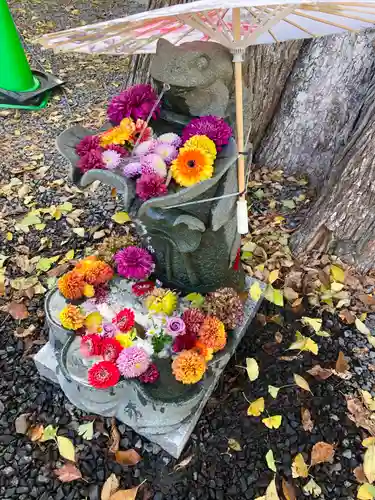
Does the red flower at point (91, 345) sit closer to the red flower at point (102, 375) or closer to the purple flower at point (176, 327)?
the red flower at point (102, 375)

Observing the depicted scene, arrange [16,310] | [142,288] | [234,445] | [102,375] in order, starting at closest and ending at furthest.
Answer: [102,375]
[234,445]
[142,288]
[16,310]

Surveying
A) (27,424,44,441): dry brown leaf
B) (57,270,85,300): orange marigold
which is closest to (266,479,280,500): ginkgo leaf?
(27,424,44,441): dry brown leaf

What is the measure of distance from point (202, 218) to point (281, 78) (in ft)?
5.56

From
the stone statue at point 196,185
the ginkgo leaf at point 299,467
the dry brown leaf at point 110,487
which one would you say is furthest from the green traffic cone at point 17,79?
the ginkgo leaf at point 299,467

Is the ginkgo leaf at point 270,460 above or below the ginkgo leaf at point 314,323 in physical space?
below

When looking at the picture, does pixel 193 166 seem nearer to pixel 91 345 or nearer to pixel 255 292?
pixel 91 345

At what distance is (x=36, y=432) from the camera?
2.04 m

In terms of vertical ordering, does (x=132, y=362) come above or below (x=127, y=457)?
above

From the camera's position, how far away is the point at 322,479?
1.92 m

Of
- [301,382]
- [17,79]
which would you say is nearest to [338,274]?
[301,382]

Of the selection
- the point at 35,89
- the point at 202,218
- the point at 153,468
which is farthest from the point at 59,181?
the point at 153,468

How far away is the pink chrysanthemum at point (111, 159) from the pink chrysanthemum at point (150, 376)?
2.64ft

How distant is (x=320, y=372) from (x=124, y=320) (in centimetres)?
98

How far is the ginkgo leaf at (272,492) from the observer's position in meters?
1.84
